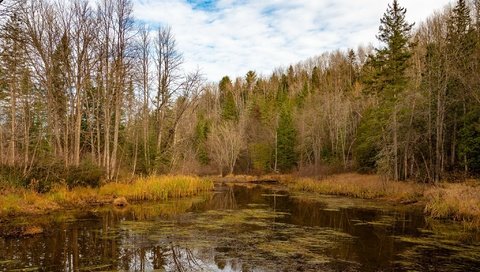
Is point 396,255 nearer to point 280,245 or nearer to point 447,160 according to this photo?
point 280,245

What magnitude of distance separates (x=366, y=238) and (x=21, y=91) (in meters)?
19.9

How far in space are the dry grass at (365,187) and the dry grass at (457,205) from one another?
3.84m

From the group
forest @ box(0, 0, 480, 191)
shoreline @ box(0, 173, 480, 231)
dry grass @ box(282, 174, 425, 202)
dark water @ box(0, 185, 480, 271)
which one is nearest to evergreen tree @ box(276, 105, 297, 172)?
forest @ box(0, 0, 480, 191)

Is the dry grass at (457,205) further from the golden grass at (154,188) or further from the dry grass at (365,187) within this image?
the golden grass at (154,188)

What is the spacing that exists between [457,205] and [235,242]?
10.5 meters

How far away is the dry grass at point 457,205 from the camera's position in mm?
14312

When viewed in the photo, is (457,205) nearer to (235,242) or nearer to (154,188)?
(235,242)

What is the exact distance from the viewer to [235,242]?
10398mm

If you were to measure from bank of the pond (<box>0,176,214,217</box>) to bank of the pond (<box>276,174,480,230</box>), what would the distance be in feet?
32.6

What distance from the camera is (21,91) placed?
68.7ft

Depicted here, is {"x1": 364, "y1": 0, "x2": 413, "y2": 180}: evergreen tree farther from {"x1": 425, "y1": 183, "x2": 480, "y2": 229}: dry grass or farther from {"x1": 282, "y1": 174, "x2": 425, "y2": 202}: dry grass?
{"x1": 425, "y1": 183, "x2": 480, "y2": 229}: dry grass

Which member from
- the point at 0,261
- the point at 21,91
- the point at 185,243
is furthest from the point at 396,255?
the point at 21,91

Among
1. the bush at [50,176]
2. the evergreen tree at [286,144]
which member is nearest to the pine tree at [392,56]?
the evergreen tree at [286,144]

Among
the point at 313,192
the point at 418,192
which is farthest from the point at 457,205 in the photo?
the point at 313,192
